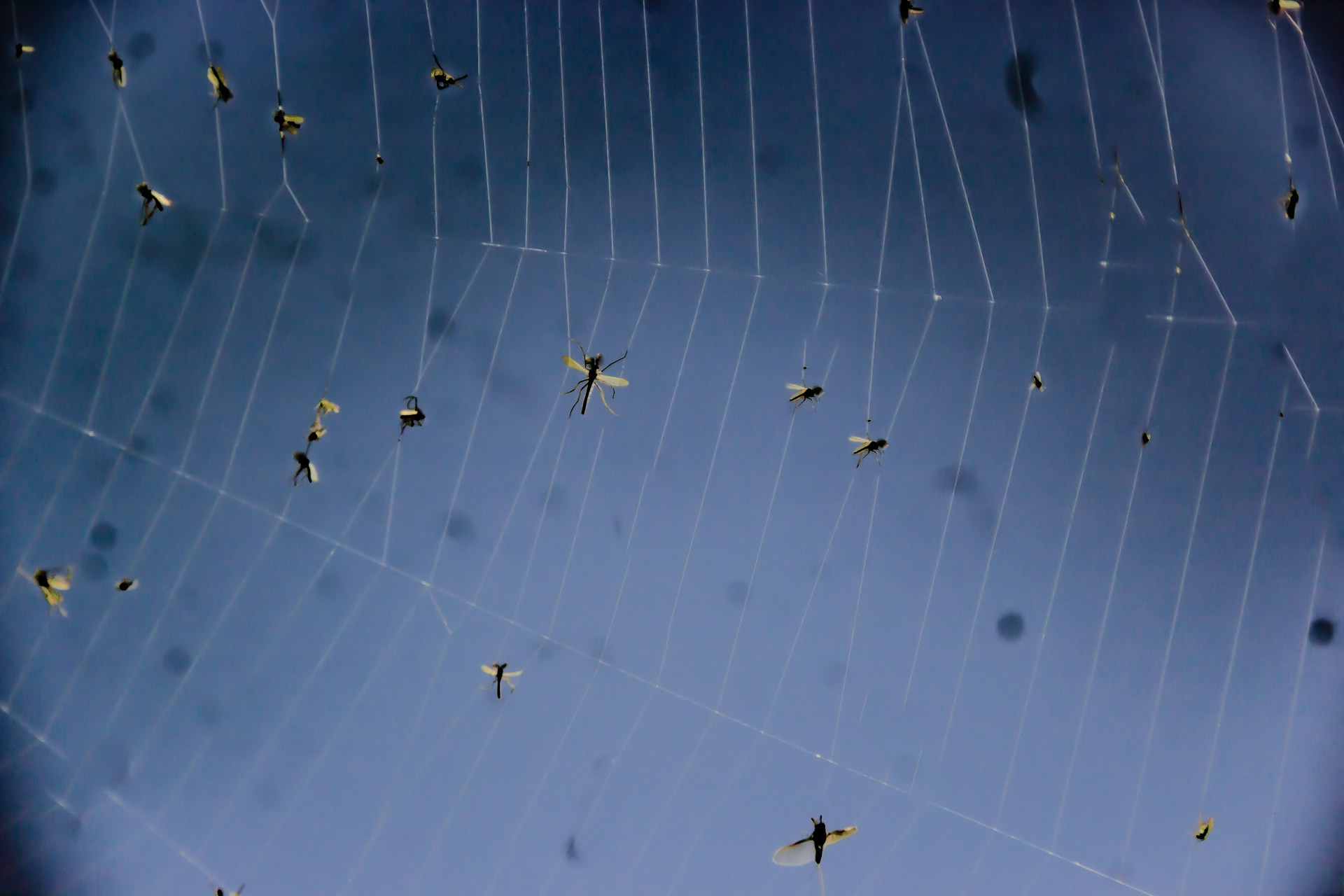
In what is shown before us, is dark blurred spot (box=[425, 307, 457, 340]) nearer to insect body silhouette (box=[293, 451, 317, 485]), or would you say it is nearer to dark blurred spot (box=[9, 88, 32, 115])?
insect body silhouette (box=[293, 451, 317, 485])

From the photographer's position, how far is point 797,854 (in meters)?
2.75

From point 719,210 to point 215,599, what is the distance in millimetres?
2424

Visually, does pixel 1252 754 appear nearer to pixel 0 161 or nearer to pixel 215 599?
pixel 215 599

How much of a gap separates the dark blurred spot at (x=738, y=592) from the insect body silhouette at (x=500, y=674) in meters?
0.87

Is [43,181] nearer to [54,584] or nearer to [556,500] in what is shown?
[54,584]

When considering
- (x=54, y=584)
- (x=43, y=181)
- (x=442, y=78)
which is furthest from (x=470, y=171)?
(x=54, y=584)

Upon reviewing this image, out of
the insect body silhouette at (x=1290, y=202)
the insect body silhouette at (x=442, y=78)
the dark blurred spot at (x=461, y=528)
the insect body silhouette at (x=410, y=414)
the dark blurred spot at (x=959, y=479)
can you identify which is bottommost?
the dark blurred spot at (x=461, y=528)

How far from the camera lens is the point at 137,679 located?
9.81ft

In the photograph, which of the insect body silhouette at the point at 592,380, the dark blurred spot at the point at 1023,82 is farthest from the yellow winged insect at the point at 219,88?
the dark blurred spot at the point at 1023,82

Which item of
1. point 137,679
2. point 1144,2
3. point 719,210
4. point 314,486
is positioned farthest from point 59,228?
point 1144,2

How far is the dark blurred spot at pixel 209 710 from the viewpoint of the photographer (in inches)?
118

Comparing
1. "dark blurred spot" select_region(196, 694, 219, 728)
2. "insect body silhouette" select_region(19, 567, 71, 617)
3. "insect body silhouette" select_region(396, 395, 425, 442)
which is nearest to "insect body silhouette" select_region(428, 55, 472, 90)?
"insect body silhouette" select_region(396, 395, 425, 442)

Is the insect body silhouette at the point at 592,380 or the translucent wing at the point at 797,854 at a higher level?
the insect body silhouette at the point at 592,380

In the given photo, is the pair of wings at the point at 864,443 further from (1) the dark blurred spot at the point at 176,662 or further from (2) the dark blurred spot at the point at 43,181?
(2) the dark blurred spot at the point at 43,181
